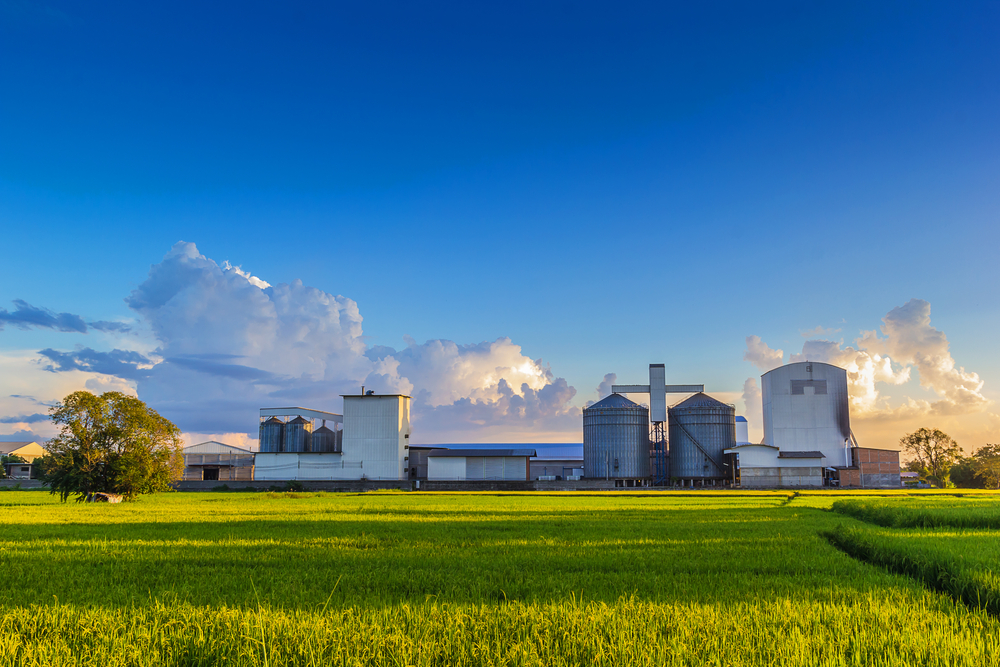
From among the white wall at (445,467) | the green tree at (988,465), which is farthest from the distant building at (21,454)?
the green tree at (988,465)

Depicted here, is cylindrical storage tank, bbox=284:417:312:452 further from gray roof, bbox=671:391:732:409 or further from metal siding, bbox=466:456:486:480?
gray roof, bbox=671:391:732:409

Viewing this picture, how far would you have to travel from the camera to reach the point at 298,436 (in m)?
75.6

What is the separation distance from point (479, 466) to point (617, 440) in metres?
17.5

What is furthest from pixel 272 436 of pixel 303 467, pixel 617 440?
pixel 617 440

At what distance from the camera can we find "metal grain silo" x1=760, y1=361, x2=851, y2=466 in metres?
76.8

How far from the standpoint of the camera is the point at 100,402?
35.6 metres

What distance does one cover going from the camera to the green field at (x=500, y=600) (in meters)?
5.26

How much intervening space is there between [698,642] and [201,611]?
15.9 feet

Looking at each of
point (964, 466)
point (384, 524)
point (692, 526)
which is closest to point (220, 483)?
point (384, 524)

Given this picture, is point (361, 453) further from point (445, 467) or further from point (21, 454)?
point (21, 454)

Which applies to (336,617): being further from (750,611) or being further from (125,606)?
(750,611)

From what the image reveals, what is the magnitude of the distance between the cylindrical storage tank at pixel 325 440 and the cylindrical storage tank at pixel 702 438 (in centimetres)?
4135

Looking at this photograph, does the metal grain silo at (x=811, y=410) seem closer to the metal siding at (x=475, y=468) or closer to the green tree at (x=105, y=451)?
the metal siding at (x=475, y=468)

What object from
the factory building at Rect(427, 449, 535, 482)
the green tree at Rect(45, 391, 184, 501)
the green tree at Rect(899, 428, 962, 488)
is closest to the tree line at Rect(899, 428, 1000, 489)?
the green tree at Rect(899, 428, 962, 488)
